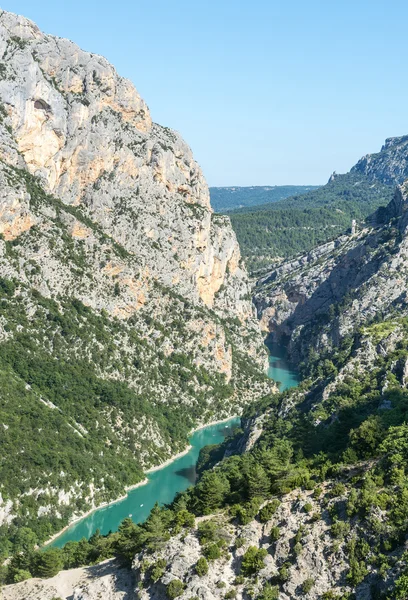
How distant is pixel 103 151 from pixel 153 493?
7143 centimetres

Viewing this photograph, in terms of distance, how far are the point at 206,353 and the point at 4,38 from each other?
69.9m

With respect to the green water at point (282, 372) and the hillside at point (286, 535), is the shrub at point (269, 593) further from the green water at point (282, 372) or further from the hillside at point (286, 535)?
the green water at point (282, 372)

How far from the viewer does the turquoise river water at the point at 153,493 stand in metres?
91.0

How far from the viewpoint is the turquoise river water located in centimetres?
9101

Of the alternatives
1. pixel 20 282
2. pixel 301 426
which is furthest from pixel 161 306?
pixel 301 426

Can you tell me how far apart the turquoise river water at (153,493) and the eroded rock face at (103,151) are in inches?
1376

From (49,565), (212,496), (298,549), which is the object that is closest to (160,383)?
(49,565)

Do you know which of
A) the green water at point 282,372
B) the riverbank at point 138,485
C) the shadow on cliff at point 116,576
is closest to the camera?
the shadow on cliff at point 116,576

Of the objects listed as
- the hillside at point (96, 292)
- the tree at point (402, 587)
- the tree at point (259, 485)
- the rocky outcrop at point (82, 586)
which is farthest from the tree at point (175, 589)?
the hillside at point (96, 292)

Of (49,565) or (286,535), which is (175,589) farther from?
(49,565)

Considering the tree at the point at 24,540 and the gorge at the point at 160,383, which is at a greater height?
the gorge at the point at 160,383

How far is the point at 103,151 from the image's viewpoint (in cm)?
14750

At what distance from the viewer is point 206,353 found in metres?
149

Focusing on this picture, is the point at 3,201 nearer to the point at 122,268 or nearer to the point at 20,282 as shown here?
the point at 20,282
